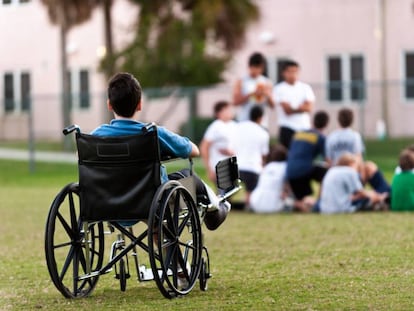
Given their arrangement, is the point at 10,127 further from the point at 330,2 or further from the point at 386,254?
the point at 386,254

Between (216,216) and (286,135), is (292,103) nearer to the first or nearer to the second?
(286,135)

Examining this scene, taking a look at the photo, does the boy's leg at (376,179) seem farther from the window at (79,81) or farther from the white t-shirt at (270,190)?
the window at (79,81)

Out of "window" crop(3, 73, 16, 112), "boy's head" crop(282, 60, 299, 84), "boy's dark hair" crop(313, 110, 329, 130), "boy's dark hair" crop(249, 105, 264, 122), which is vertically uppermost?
"window" crop(3, 73, 16, 112)

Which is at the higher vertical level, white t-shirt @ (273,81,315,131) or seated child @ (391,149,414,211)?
white t-shirt @ (273,81,315,131)

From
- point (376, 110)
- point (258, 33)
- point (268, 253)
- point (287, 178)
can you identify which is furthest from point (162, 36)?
point (268, 253)

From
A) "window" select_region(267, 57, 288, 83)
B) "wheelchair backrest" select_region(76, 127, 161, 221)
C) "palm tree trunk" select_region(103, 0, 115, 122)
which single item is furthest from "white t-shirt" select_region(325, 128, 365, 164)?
"window" select_region(267, 57, 288, 83)

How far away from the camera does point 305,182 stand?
1692 centimetres

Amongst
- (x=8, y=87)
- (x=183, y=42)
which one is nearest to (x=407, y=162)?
(x=183, y=42)

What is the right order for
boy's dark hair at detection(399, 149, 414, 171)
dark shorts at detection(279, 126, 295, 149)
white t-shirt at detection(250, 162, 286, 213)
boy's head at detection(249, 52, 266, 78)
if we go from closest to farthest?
1. boy's dark hair at detection(399, 149, 414, 171)
2. white t-shirt at detection(250, 162, 286, 213)
3. boy's head at detection(249, 52, 266, 78)
4. dark shorts at detection(279, 126, 295, 149)

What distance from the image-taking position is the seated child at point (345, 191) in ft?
52.1

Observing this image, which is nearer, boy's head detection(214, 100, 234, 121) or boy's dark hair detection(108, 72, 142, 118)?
boy's dark hair detection(108, 72, 142, 118)

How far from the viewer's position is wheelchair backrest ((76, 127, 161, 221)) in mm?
8234

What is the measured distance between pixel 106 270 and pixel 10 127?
85.5ft

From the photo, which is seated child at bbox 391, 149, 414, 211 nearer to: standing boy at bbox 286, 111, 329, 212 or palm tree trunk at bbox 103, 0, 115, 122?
standing boy at bbox 286, 111, 329, 212
